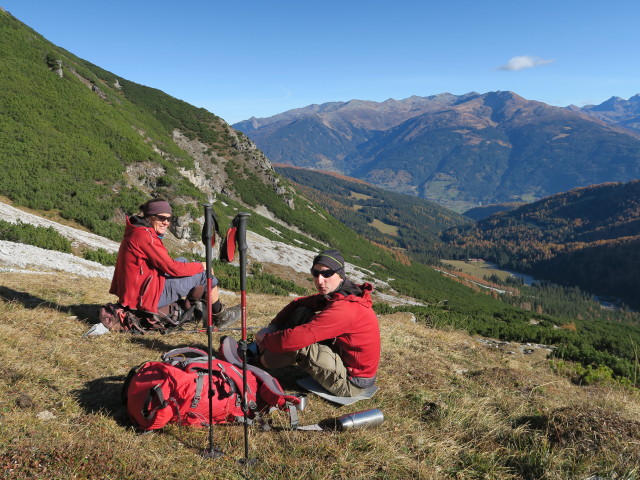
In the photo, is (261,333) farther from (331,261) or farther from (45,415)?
(45,415)

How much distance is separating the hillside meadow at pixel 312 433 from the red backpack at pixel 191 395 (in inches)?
6.4

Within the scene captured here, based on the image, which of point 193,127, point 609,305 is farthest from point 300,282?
point 609,305

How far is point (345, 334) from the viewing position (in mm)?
5117

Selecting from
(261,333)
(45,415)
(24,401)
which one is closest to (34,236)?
(24,401)

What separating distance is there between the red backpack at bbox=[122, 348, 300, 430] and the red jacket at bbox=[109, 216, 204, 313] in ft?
7.79

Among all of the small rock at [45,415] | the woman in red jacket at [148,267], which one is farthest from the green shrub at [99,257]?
the small rock at [45,415]

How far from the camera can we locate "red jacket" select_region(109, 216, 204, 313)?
661 cm

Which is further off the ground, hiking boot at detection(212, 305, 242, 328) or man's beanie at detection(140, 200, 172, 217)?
man's beanie at detection(140, 200, 172, 217)

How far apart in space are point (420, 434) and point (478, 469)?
74cm

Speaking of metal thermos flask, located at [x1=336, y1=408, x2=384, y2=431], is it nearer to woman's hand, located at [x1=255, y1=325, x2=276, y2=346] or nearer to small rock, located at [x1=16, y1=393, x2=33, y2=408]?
woman's hand, located at [x1=255, y1=325, x2=276, y2=346]

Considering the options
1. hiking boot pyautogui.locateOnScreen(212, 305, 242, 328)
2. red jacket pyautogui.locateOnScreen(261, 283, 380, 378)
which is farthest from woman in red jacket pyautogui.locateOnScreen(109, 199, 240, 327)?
red jacket pyautogui.locateOnScreen(261, 283, 380, 378)

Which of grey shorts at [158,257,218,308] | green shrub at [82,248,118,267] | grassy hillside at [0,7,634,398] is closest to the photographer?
grey shorts at [158,257,218,308]

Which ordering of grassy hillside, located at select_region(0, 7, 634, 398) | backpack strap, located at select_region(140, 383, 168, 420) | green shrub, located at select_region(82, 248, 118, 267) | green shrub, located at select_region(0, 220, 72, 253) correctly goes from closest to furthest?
1. backpack strap, located at select_region(140, 383, 168, 420)
2. green shrub, located at select_region(0, 220, 72, 253)
3. green shrub, located at select_region(82, 248, 118, 267)
4. grassy hillside, located at select_region(0, 7, 634, 398)

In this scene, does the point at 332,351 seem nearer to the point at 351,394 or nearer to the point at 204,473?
the point at 351,394
